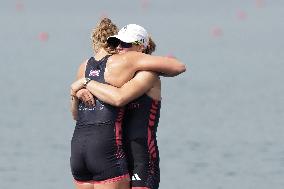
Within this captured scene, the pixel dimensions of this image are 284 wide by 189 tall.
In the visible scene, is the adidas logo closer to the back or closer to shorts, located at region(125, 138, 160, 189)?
shorts, located at region(125, 138, 160, 189)

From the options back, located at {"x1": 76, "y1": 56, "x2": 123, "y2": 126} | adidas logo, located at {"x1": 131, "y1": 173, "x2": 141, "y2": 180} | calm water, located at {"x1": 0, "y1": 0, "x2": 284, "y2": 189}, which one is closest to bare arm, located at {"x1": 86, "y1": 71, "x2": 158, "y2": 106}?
back, located at {"x1": 76, "y1": 56, "x2": 123, "y2": 126}

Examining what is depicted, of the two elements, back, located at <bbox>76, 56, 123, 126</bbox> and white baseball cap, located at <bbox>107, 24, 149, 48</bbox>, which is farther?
back, located at <bbox>76, 56, 123, 126</bbox>

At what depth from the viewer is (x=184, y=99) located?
2716cm

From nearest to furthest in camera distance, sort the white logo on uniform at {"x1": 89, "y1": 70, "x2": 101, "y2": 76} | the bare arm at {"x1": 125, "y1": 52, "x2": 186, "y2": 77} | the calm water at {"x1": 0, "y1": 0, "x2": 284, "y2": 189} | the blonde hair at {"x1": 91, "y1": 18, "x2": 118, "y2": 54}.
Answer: the bare arm at {"x1": 125, "y1": 52, "x2": 186, "y2": 77} < the blonde hair at {"x1": 91, "y1": 18, "x2": 118, "y2": 54} < the white logo on uniform at {"x1": 89, "y1": 70, "x2": 101, "y2": 76} < the calm water at {"x1": 0, "y1": 0, "x2": 284, "y2": 189}

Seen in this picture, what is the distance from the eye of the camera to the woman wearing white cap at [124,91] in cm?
955

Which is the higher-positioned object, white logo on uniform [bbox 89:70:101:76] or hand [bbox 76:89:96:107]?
white logo on uniform [bbox 89:70:101:76]

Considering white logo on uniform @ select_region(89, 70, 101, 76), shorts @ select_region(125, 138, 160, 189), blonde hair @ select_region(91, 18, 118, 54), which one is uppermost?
blonde hair @ select_region(91, 18, 118, 54)

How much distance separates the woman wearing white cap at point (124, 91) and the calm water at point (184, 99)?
6856 millimetres

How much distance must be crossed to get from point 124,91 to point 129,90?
4cm

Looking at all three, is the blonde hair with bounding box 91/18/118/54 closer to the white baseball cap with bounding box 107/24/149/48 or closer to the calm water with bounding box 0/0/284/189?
the white baseball cap with bounding box 107/24/149/48

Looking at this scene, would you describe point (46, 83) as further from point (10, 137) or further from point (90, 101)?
point (90, 101)

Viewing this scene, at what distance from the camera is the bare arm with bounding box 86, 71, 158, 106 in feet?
31.2

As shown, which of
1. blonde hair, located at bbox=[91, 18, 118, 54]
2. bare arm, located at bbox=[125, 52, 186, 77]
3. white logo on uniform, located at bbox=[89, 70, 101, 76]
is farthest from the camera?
white logo on uniform, located at bbox=[89, 70, 101, 76]

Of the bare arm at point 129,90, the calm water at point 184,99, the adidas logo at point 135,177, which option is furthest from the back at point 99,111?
the calm water at point 184,99
